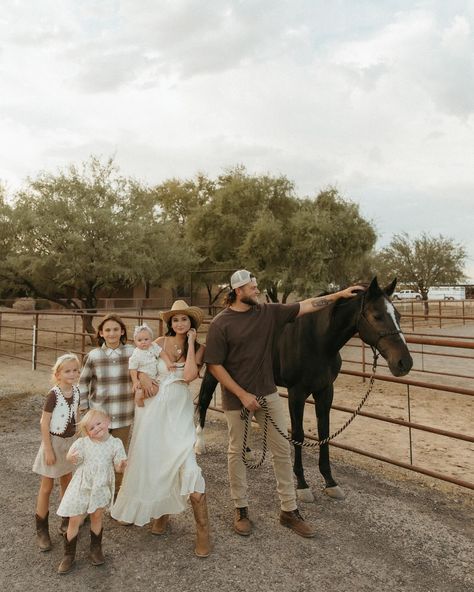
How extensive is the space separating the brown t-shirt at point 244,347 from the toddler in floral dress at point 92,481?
0.78 meters

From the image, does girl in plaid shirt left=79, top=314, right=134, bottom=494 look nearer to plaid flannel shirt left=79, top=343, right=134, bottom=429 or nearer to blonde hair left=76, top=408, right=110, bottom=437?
plaid flannel shirt left=79, top=343, right=134, bottom=429

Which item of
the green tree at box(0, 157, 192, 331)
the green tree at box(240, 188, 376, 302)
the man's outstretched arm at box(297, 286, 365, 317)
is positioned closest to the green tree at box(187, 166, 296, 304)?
the green tree at box(240, 188, 376, 302)

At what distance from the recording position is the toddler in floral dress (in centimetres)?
253

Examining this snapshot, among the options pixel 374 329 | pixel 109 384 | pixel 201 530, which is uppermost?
pixel 374 329

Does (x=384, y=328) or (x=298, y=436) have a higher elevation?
(x=384, y=328)

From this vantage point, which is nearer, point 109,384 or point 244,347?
point 244,347

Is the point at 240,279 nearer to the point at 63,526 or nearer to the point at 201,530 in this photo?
the point at 201,530

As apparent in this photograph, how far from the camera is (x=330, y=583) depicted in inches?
93.6

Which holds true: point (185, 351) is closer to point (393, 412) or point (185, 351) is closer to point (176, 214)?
point (393, 412)

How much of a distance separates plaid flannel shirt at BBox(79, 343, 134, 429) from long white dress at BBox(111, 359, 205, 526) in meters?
0.32

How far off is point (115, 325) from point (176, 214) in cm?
3179

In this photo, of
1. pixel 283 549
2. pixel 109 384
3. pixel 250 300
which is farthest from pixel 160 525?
pixel 250 300

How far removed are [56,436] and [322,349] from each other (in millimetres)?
2078

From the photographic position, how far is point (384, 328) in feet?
10.3
